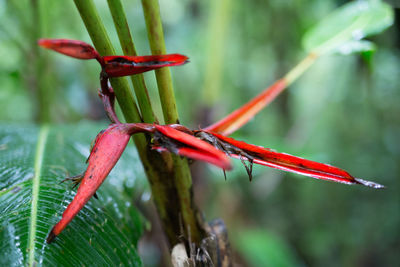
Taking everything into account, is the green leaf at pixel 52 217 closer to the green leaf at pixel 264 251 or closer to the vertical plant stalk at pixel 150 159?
the vertical plant stalk at pixel 150 159

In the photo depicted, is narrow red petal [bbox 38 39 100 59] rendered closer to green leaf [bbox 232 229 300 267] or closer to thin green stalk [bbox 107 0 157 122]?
thin green stalk [bbox 107 0 157 122]

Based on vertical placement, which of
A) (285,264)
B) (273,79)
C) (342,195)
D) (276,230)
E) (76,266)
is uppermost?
(273,79)

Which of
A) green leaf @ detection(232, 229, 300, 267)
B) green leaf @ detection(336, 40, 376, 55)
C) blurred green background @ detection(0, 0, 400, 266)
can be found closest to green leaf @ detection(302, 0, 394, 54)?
green leaf @ detection(336, 40, 376, 55)

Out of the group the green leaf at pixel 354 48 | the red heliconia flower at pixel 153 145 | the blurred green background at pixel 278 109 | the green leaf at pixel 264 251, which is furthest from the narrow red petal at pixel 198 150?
the green leaf at pixel 264 251

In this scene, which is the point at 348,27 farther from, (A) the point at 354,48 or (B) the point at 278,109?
(B) the point at 278,109

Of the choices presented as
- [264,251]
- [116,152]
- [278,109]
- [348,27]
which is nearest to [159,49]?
[116,152]

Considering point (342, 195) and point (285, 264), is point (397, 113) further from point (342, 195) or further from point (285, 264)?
point (285, 264)

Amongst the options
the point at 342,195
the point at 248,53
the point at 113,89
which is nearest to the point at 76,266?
the point at 113,89
